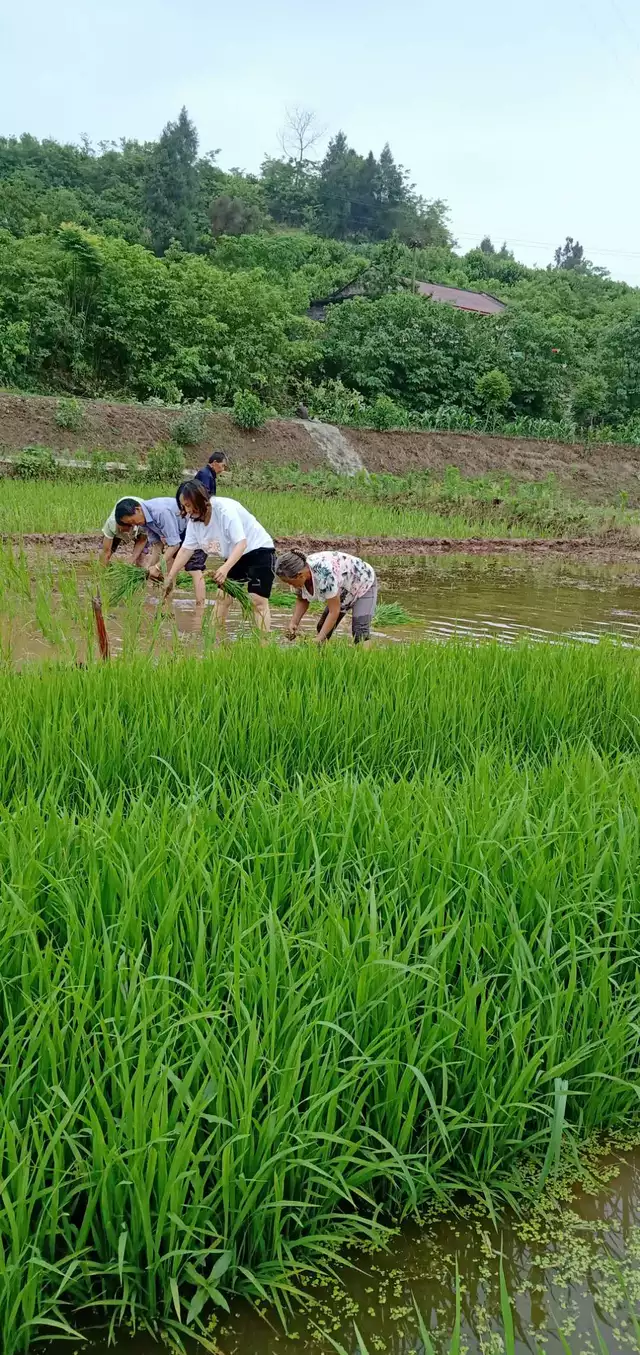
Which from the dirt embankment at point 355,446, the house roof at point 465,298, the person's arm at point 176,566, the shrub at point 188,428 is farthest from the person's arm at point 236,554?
the house roof at point 465,298

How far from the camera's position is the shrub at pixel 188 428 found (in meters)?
20.1

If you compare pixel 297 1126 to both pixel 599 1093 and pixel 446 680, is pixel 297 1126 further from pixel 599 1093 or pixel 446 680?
pixel 446 680

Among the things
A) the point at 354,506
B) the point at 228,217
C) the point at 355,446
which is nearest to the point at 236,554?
the point at 354,506

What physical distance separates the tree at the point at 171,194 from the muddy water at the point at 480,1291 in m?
47.2

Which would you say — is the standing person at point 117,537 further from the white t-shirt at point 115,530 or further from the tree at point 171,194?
the tree at point 171,194

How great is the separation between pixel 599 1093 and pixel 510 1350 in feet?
2.69

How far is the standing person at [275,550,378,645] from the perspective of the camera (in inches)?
172

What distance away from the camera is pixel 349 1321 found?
53.3 inches

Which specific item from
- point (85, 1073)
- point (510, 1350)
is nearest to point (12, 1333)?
point (85, 1073)

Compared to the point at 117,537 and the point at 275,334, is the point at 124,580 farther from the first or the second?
the point at 275,334

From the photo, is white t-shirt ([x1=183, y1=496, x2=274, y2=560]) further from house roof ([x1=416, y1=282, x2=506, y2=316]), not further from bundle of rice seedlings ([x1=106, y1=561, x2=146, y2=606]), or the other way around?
house roof ([x1=416, y1=282, x2=506, y2=316])

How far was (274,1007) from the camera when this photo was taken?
5.14ft

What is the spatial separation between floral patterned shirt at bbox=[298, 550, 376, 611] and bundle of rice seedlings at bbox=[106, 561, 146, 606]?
1037mm

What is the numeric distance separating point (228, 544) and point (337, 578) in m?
1.03
